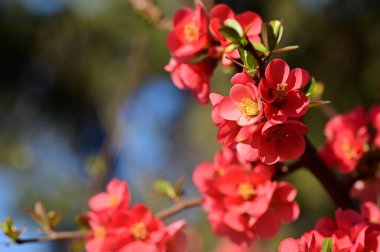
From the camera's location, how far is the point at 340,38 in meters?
5.26

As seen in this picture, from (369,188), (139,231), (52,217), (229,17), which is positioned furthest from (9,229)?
(369,188)

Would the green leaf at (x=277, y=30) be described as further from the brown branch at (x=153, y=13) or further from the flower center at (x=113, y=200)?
the brown branch at (x=153, y=13)

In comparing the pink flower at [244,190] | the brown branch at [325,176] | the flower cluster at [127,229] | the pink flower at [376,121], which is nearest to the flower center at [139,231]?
the flower cluster at [127,229]

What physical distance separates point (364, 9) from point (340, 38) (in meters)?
0.39

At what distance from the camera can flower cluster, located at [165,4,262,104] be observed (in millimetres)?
633

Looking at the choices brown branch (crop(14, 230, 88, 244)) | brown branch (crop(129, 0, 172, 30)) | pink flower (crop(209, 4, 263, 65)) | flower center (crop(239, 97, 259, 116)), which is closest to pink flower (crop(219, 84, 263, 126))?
flower center (crop(239, 97, 259, 116))

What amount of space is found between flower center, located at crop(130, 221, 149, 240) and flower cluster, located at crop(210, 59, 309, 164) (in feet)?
0.69

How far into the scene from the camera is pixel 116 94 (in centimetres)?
152

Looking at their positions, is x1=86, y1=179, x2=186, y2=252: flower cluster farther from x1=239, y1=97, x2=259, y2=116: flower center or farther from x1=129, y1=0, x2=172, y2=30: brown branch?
x1=129, y1=0, x2=172, y2=30: brown branch

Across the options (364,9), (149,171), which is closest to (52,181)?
(149,171)

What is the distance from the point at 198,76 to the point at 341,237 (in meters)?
0.26

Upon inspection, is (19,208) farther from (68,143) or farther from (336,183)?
(336,183)

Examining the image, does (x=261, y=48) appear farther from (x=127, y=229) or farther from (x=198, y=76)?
(x=127, y=229)

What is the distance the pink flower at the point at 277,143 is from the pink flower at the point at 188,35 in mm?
189
